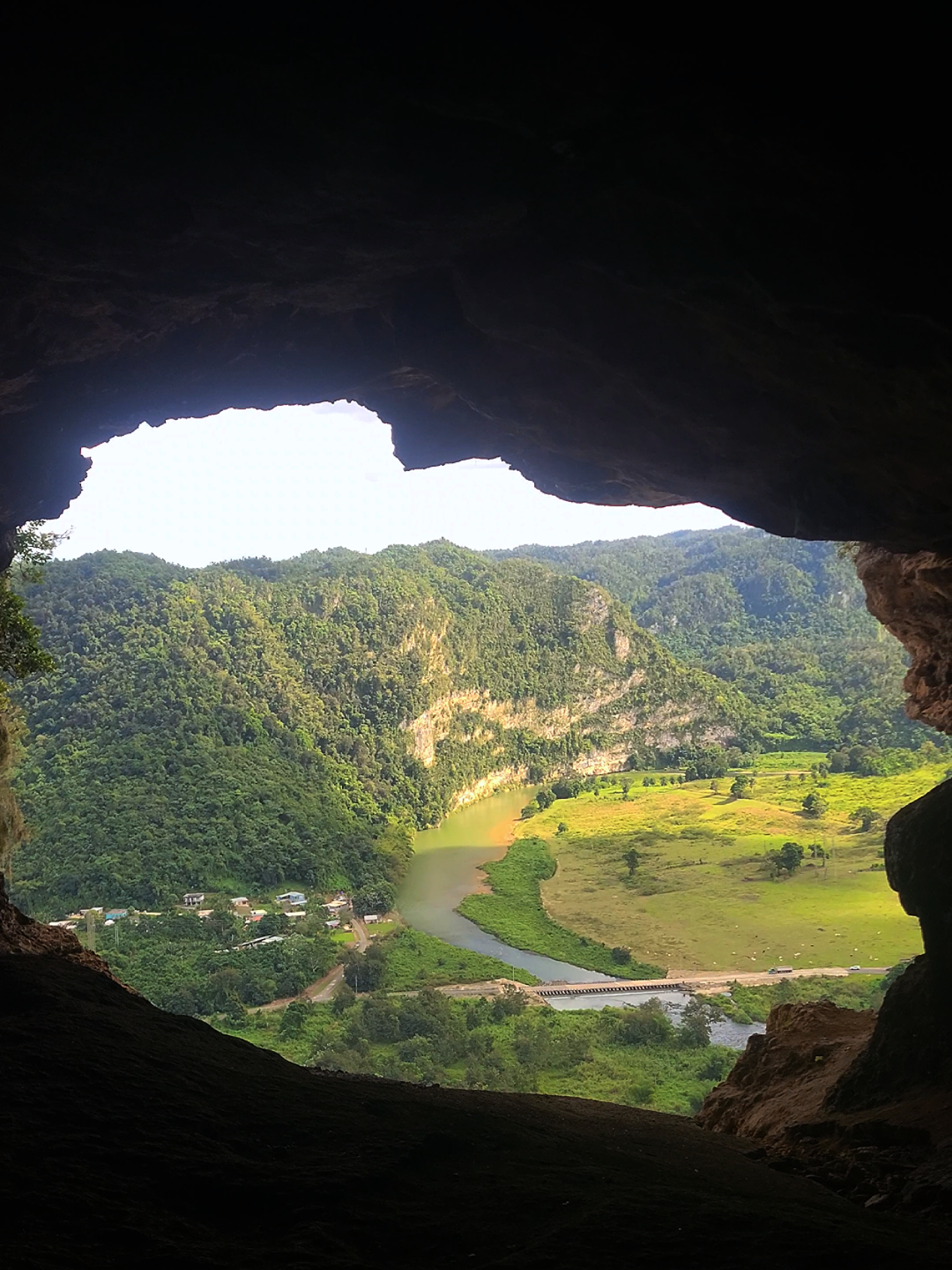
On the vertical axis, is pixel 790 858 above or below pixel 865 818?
below

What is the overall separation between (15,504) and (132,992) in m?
9.07

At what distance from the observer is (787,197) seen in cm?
712

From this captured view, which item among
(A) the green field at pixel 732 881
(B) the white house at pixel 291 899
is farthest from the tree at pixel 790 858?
(B) the white house at pixel 291 899

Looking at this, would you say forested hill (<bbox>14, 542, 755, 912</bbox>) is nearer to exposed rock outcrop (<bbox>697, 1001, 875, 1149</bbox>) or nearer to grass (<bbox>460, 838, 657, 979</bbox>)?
grass (<bbox>460, 838, 657, 979</bbox>)

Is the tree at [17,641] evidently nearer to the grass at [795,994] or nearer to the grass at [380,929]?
the grass at [795,994]

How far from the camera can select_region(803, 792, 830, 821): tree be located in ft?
325

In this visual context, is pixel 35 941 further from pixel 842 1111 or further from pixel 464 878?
pixel 464 878

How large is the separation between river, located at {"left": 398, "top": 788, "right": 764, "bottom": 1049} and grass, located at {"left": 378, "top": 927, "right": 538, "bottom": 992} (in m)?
1.68

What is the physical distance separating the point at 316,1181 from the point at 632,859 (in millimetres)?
81990

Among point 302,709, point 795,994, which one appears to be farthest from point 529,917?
point 302,709

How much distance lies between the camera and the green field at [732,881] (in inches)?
2430

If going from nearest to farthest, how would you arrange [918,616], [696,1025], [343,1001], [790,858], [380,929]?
[918,616], [696,1025], [343,1001], [380,929], [790,858]

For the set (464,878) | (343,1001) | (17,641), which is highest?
(17,641)

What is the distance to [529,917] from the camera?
7319 cm
